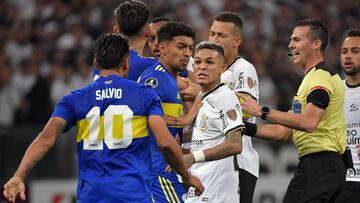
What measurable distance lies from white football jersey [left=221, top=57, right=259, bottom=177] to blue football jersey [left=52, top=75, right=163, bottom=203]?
2.37 metres

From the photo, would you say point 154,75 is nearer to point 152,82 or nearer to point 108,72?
point 152,82

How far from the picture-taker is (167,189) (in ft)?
28.9

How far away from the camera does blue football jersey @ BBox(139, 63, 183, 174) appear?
8.79 metres

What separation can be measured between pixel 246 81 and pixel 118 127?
2.57m

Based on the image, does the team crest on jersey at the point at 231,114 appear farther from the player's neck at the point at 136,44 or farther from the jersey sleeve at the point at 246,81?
the player's neck at the point at 136,44

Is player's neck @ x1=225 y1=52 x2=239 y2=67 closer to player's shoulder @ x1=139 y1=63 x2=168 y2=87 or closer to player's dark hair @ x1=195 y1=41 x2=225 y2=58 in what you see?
player's dark hair @ x1=195 y1=41 x2=225 y2=58

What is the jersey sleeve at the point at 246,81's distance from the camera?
381 inches

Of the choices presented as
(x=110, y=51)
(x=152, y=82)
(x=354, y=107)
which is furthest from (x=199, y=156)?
(x=354, y=107)

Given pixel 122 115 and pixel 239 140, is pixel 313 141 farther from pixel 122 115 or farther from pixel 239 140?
pixel 122 115

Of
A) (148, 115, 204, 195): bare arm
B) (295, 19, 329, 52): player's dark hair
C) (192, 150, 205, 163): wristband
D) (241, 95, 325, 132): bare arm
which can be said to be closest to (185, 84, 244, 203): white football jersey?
(241, 95, 325, 132): bare arm

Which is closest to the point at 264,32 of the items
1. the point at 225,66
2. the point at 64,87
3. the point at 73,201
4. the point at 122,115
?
the point at 64,87

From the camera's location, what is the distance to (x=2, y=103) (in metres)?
16.1

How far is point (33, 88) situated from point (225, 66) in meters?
7.36

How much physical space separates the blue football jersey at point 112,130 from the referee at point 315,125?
69.6 inches
